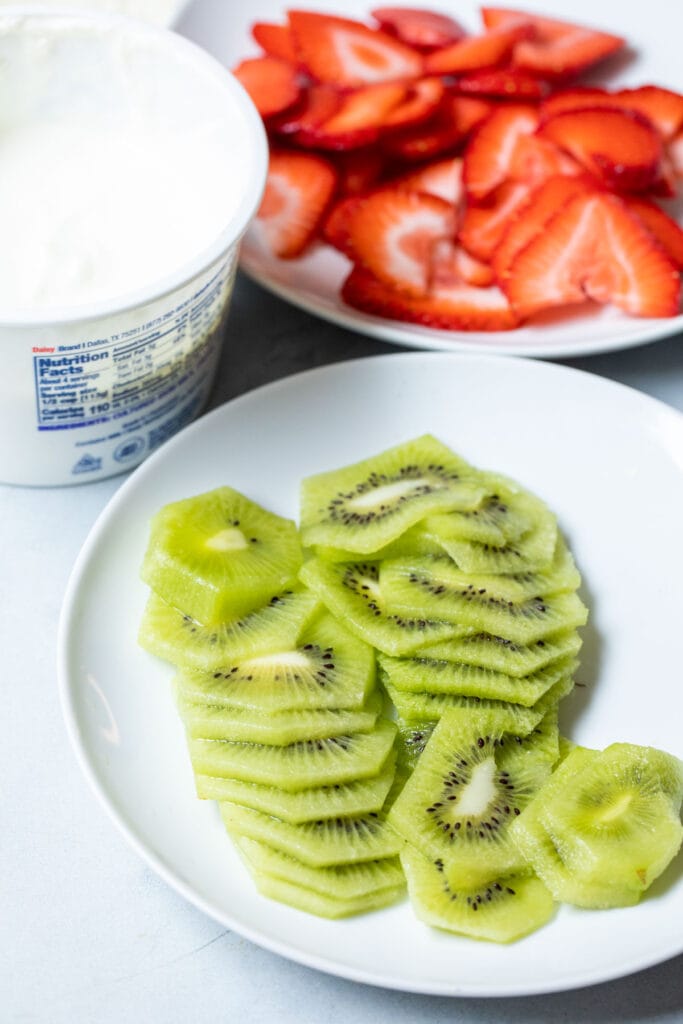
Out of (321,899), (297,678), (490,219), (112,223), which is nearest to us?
(321,899)

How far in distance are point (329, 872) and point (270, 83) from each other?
117cm

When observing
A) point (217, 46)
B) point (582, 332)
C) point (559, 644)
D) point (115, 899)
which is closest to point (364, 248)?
point (582, 332)

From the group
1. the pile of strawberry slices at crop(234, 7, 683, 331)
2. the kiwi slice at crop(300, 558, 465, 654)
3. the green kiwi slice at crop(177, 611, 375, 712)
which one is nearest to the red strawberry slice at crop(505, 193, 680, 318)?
the pile of strawberry slices at crop(234, 7, 683, 331)

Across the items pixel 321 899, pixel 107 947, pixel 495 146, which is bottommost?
pixel 107 947

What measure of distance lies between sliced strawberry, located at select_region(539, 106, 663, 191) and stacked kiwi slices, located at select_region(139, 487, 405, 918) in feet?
2.46

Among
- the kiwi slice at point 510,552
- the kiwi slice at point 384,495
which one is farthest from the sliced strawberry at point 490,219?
the kiwi slice at point 510,552

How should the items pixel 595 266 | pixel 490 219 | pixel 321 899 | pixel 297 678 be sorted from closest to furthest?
pixel 321 899, pixel 297 678, pixel 595 266, pixel 490 219

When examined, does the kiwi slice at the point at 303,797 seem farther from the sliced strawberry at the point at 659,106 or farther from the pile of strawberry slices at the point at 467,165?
the sliced strawberry at the point at 659,106

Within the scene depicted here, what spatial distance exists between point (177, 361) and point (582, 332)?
555 millimetres

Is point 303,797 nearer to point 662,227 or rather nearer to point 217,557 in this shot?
point 217,557

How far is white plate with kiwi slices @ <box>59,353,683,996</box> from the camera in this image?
1.21 m

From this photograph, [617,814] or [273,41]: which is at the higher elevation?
[273,41]

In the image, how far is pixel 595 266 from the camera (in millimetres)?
1750

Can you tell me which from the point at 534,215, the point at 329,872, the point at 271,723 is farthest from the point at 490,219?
the point at 329,872
